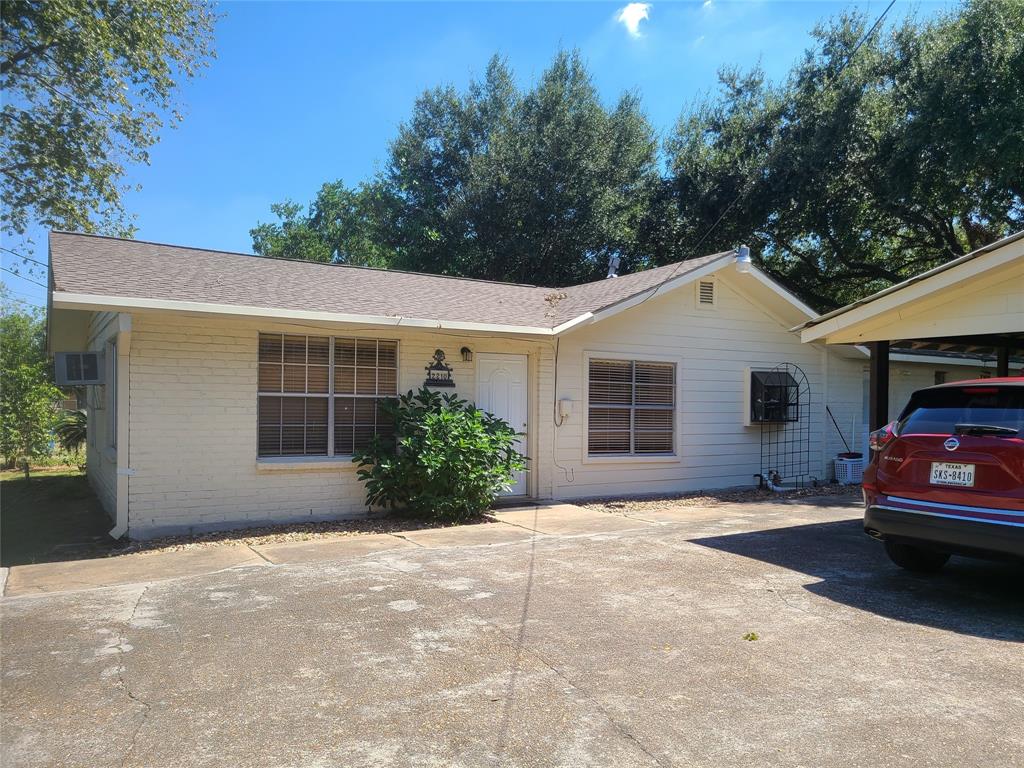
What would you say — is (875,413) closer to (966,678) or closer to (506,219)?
(966,678)

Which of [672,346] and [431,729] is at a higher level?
[672,346]

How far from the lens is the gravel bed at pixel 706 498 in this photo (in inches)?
430

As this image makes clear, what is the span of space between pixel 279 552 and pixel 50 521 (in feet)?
15.7

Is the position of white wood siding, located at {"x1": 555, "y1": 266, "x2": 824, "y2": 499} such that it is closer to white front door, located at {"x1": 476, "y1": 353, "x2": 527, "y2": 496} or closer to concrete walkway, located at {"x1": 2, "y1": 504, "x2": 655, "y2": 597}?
white front door, located at {"x1": 476, "y1": 353, "x2": 527, "y2": 496}

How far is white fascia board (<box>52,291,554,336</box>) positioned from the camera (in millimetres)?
7426

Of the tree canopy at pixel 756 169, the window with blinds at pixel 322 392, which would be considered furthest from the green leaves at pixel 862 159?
the window with blinds at pixel 322 392

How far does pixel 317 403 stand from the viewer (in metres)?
9.54

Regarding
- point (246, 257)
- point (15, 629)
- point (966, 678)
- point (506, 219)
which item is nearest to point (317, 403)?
point (246, 257)

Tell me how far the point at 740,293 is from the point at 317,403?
302 inches

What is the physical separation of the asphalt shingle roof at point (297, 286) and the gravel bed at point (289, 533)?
8.86 ft

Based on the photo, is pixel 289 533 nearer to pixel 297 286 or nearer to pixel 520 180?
pixel 297 286

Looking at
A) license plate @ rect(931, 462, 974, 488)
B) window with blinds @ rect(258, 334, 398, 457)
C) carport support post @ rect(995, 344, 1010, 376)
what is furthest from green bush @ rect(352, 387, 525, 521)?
carport support post @ rect(995, 344, 1010, 376)

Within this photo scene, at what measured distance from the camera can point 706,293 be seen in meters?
12.5

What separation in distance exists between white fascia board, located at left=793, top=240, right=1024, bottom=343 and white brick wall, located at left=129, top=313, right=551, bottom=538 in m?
6.05
